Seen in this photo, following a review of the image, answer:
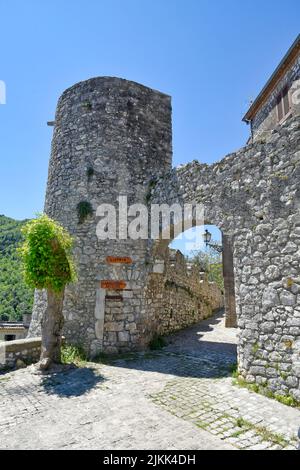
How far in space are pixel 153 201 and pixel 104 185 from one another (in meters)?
1.47

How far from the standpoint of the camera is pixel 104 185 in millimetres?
8820

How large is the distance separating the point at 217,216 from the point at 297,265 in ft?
7.02

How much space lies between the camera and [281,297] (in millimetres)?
5484

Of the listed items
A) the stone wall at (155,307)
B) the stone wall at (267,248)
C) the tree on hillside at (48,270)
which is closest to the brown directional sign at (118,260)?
the stone wall at (155,307)

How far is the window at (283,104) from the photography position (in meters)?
9.65

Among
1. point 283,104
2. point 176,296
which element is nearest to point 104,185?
point 176,296

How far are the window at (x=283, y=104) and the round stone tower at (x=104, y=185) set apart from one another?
3.64m

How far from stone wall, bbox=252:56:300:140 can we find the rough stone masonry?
2.79 m

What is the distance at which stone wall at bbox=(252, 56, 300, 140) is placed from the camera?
30.3 feet

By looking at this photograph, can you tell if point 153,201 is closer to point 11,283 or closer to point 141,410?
point 141,410

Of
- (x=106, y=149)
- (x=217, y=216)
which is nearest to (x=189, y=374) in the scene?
(x=217, y=216)

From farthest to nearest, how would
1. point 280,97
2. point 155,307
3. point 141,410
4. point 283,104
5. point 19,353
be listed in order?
point 280,97 → point 283,104 → point 155,307 → point 19,353 → point 141,410

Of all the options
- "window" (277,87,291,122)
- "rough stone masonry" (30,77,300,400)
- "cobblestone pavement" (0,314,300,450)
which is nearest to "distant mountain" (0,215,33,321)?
"rough stone masonry" (30,77,300,400)
